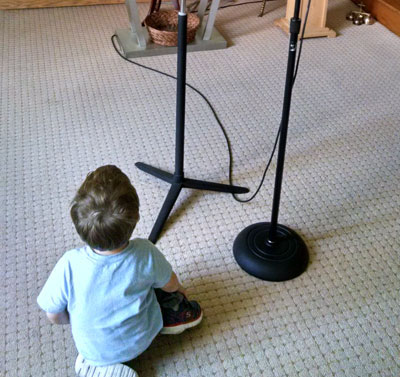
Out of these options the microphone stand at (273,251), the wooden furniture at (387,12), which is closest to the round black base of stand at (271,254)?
the microphone stand at (273,251)

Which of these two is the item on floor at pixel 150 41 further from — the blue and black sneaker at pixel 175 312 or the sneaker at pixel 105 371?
the sneaker at pixel 105 371

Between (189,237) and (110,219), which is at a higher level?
(110,219)

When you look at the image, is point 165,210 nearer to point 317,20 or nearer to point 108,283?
point 108,283

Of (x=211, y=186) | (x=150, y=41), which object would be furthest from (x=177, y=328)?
(x=150, y=41)

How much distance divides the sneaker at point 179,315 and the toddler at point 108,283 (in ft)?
0.10

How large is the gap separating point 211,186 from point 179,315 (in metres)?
0.49

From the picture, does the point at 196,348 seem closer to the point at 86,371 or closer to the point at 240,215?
the point at 86,371

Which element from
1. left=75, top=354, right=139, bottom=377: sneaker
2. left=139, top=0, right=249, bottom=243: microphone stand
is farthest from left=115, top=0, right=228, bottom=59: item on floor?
left=75, top=354, right=139, bottom=377: sneaker

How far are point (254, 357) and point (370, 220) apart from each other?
57cm

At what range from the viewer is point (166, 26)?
7.70 ft

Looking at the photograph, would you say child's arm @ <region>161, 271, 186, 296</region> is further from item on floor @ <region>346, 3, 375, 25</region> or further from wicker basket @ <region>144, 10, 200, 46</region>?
item on floor @ <region>346, 3, 375, 25</region>

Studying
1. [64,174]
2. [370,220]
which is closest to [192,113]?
[64,174]

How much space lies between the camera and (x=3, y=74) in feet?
6.84

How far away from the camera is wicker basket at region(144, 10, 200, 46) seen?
7.16ft
